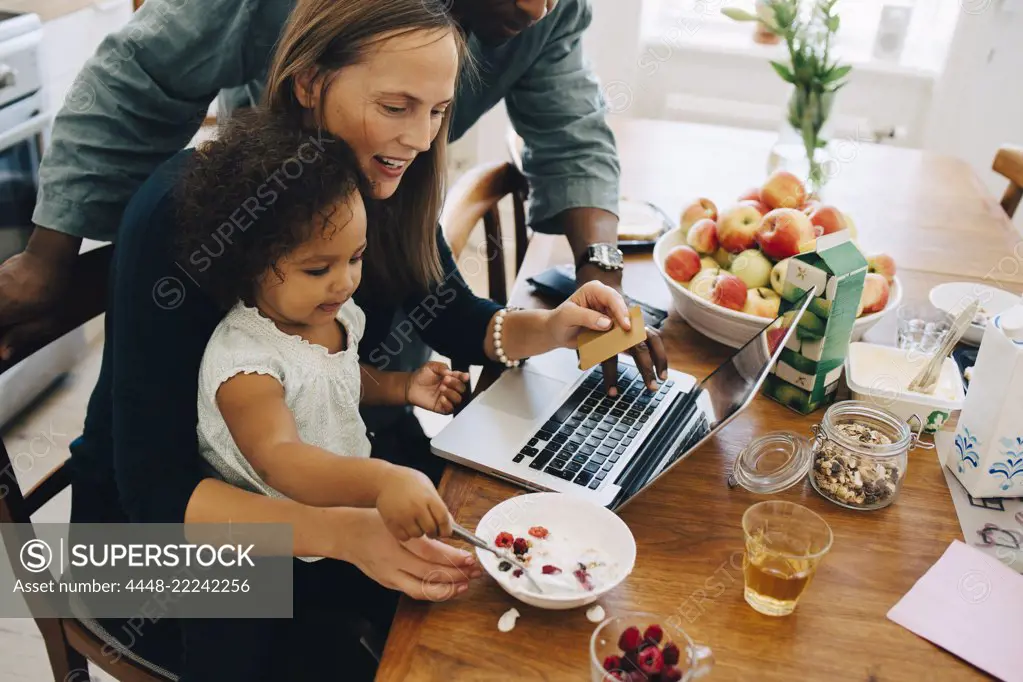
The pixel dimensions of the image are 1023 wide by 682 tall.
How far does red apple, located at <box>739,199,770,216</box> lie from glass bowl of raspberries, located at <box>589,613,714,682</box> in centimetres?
79

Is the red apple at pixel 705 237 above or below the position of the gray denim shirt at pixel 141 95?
below

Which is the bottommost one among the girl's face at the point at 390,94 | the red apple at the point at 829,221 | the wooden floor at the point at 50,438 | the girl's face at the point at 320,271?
the wooden floor at the point at 50,438

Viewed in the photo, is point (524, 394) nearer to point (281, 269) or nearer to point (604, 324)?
point (604, 324)

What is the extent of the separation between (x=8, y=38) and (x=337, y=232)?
5.06 ft

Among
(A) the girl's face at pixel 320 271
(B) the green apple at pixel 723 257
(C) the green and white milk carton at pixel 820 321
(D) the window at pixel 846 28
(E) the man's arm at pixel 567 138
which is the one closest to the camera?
(A) the girl's face at pixel 320 271

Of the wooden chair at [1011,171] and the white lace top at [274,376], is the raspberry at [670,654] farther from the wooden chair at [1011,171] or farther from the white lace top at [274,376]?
the wooden chair at [1011,171]

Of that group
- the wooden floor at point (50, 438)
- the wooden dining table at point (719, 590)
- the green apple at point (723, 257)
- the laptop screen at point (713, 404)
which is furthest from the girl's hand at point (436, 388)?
the wooden floor at point (50, 438)

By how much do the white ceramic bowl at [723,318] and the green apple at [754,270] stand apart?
3.2 inches

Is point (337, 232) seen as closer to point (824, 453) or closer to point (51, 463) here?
point (824, 453)

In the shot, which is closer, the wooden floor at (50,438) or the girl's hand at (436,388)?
the girl's hand at (436,388)

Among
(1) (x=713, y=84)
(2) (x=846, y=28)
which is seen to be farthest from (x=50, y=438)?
(2) (x=846, y=28)

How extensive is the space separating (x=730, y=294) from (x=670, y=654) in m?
0.64

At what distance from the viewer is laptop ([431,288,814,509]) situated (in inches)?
39.6

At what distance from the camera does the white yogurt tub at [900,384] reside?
1114mm
